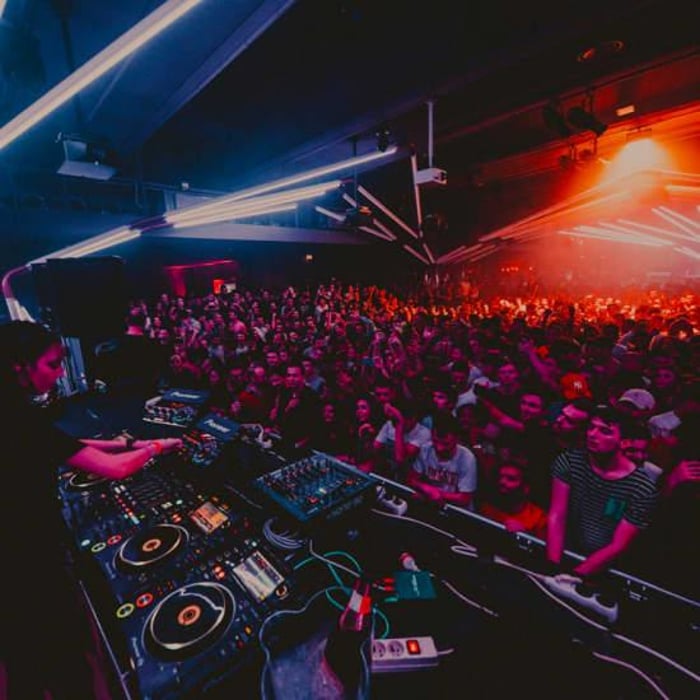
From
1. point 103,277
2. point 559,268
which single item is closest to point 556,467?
point 103,277

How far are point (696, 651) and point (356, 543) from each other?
1.16 meters

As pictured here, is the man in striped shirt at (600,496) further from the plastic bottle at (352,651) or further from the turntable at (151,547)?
the turntable at (151,547)

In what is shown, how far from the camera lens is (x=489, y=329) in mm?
6609

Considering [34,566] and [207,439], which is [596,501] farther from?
[34,566]

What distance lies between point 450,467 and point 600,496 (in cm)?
100

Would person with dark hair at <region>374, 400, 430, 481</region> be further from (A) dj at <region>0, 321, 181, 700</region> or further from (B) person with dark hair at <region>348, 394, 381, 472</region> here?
(A) dj at <region>0, 321, 181, 700</region>

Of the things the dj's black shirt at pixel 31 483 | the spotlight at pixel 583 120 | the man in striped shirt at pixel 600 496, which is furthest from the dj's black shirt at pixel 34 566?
the spotlight at pixel 583 120

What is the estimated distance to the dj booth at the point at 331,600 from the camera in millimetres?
1086

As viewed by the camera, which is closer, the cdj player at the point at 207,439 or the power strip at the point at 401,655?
the power strip at the point at 401,655

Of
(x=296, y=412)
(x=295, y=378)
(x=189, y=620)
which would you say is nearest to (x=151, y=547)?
(x=189, y=620)

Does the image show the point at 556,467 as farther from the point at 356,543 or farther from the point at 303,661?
the point at 303,661

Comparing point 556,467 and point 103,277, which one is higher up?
point 103,277

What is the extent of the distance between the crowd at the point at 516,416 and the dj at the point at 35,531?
123cm

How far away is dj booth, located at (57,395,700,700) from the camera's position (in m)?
1.09
